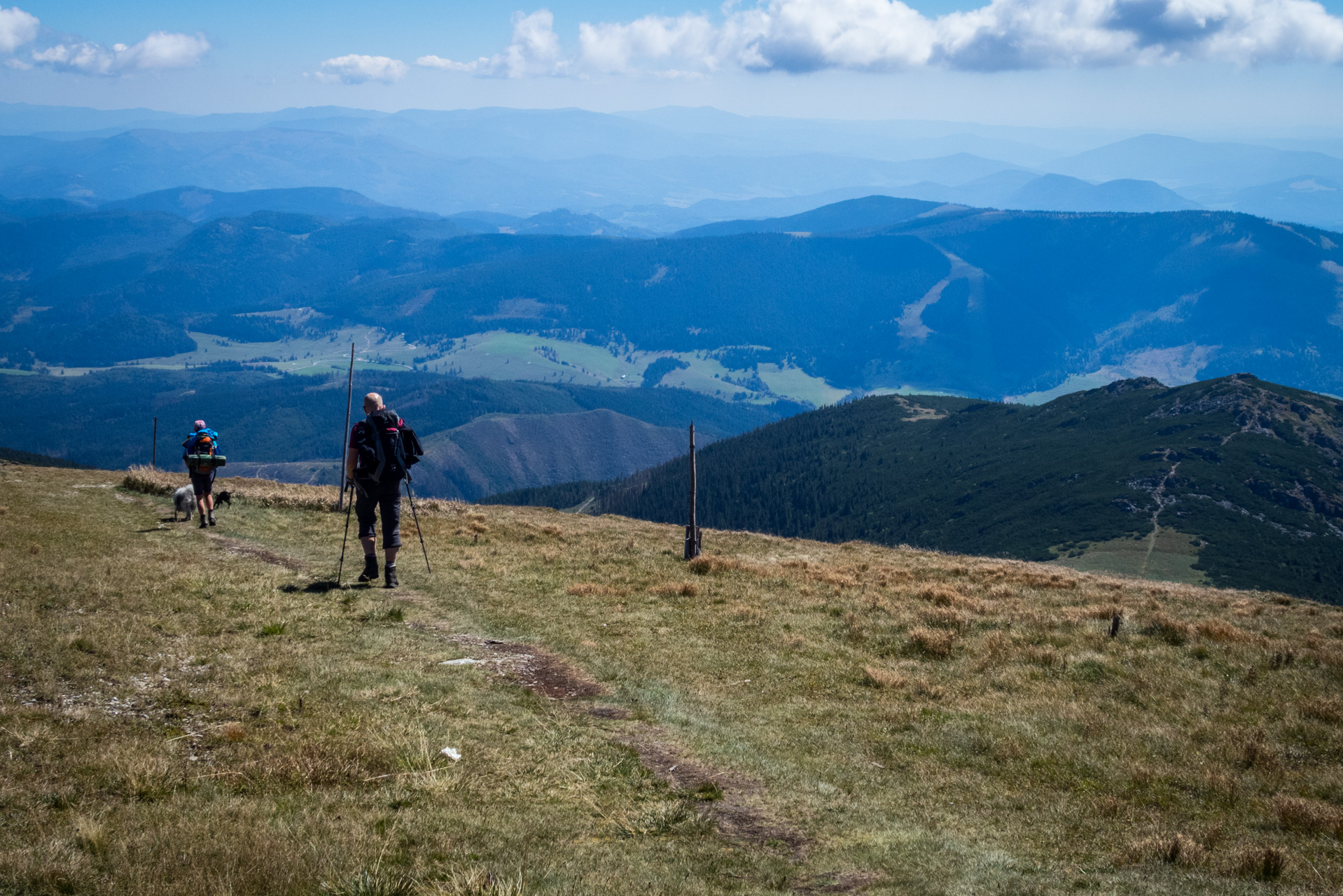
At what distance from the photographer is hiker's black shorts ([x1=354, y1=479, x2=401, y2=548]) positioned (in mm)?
18875

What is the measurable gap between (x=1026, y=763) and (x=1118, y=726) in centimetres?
238

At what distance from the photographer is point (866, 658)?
1641cm

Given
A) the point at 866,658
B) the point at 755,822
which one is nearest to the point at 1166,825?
the point at 755,822

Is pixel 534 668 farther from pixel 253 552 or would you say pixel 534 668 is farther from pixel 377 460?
pixel 253 552

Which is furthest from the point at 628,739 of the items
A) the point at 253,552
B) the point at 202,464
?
the point at 202,464

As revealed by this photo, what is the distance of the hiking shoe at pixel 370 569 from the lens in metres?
19.8

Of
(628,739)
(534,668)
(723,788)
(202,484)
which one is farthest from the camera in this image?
(202,484)

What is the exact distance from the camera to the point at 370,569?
65.1 ft

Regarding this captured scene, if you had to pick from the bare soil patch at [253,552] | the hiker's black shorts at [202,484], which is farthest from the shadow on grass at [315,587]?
the hiker's black shorts at [202,484]

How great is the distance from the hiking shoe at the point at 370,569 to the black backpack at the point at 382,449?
2121mm

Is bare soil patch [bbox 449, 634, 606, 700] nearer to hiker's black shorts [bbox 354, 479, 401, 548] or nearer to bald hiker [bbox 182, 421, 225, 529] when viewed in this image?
hiker's black shorts [bbox 354, 479, 401, 548]

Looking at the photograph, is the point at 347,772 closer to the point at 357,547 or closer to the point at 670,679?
the point at 670,679

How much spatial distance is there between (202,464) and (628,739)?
72.4 feet

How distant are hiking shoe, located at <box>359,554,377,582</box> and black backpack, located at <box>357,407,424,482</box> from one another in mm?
2121
